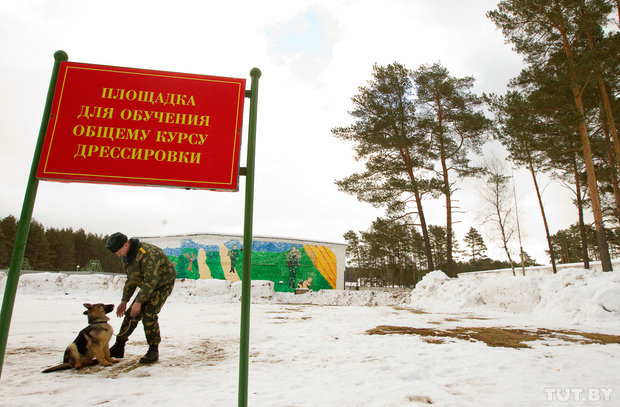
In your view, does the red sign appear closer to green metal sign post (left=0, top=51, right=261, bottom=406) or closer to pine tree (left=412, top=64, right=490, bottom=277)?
green metal sign post (left=0, top=51, right=261, bottom=406)

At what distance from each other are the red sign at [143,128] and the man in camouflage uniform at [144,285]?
1274 mm

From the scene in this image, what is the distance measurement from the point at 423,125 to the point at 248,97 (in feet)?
55.4

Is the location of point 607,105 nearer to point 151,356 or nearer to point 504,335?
point 504,335

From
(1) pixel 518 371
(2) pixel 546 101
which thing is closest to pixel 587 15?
(2) pixel 546 101

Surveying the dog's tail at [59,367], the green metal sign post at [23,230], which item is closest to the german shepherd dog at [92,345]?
the dog's tail at [59,367]

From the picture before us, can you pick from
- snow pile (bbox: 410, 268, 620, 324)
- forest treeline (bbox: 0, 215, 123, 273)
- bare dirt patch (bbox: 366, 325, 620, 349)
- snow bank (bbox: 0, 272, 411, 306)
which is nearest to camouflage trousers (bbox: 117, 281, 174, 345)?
bare dirt patch (bbox: 366, 325, 620, 349)

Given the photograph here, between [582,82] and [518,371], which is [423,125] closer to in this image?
[582,82]

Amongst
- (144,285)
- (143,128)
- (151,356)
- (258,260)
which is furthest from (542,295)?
(258,260)

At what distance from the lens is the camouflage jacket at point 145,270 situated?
3.46 metres

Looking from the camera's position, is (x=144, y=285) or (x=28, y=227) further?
(x=144, y=285)

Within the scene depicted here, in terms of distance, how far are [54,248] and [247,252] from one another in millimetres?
78434

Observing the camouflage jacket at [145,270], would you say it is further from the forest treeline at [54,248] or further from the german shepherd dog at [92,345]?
the forest treeline at [54,248]

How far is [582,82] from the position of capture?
41.5 feet

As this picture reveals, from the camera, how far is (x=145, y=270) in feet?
11.5
